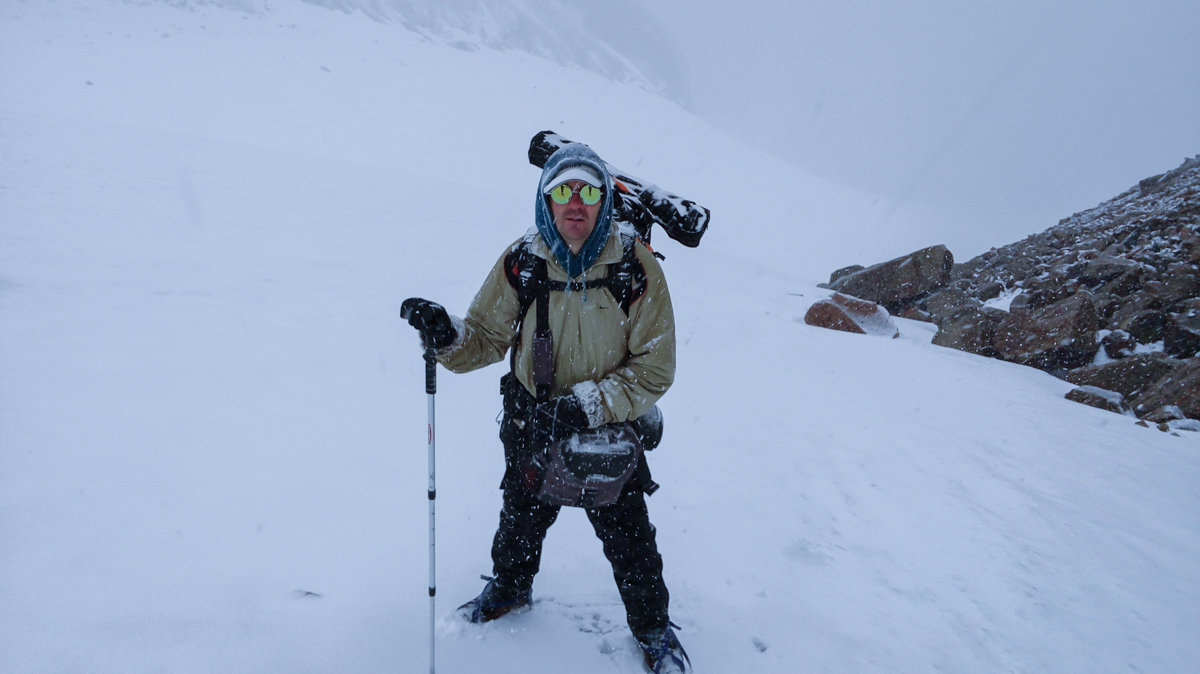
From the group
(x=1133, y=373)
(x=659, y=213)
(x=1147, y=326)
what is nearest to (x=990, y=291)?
(x=1147, y=326)

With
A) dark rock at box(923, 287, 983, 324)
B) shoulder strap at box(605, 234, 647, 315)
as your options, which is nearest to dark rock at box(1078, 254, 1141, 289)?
dark rock at box(923, 287, 983, 324)

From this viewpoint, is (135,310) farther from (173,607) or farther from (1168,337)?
(1168,337)

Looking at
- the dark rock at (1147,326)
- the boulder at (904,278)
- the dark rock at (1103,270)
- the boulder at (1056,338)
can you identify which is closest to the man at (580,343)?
the boulder at (1056,338)

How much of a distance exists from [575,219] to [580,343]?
529 millimetres

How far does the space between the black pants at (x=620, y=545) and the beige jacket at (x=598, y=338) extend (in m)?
0.50

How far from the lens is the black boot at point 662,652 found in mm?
2664

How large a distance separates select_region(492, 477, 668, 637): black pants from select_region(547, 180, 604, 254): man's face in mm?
1155

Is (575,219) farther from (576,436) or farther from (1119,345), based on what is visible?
(1119,345)

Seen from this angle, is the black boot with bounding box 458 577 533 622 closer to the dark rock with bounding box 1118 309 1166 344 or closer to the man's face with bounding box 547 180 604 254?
the man's face with bounding box 547 180 604 254

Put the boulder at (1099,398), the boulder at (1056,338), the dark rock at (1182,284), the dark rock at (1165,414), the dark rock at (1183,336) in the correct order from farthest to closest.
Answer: the dark rock at (1182,284)
the boulder at (1056,338)
the dark rock at (1183,336)
the boulder at (1099,398)
the dark rock at (1165,414)

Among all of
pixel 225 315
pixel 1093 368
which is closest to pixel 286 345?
pixel 225 315

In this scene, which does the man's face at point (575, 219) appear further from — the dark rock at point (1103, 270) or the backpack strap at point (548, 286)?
the dark rock at point (1103, 270)

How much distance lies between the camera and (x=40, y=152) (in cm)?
1048

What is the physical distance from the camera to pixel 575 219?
2.32 m
